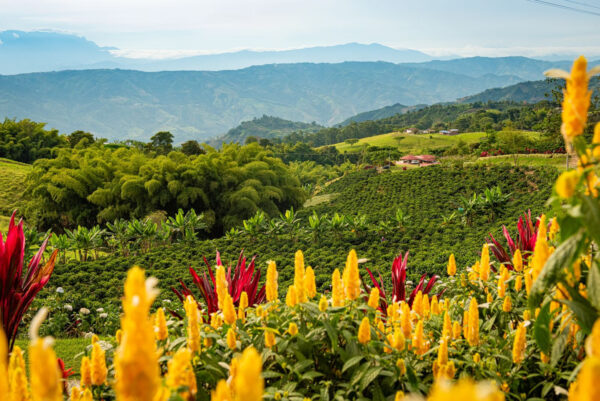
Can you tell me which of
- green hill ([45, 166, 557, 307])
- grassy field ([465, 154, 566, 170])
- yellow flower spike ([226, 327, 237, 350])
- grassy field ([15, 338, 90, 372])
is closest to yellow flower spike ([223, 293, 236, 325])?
yellow flower spike ([226, 327, 237, 350])

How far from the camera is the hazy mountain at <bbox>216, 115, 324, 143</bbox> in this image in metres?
128

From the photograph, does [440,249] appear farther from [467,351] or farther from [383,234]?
[467,351]

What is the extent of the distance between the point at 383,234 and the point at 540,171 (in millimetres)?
7496

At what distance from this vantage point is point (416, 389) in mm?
1272

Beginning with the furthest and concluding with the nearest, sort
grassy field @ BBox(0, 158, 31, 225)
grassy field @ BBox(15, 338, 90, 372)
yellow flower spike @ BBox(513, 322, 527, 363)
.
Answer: grassy field @ BBox(0, 158, 31, 225), grassy field @ BBox(15, 338, 90, 372), yellow flower spike @ BBox(513, 322, 527, 363)

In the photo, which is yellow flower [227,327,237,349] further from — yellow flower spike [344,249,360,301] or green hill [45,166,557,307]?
green hill [45,166,557,307]

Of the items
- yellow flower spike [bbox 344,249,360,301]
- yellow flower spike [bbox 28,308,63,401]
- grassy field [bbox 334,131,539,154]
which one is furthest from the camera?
grassy field [bbox 334,131,539,154]

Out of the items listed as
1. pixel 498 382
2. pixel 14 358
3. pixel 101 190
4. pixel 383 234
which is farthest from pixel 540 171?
pixel 14 358

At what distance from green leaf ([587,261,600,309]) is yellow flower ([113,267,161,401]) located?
2.91ft

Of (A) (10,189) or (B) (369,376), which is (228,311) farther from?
(A) (10,189)

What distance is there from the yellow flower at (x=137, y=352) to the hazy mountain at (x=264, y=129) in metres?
125

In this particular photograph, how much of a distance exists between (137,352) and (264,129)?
136621 millimetres

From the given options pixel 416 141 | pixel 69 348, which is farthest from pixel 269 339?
pixel 416 141

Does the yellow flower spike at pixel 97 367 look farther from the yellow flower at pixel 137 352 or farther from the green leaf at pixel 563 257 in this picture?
the green leaf at pixel 563 257
